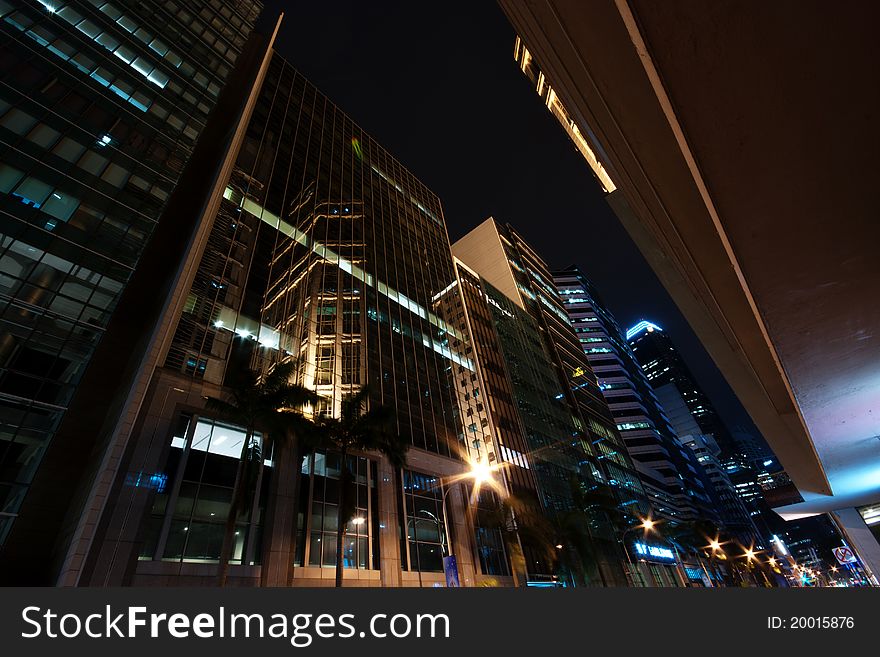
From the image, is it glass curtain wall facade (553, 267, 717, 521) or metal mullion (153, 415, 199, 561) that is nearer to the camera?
metal mullion (153, 415, 199, 561)

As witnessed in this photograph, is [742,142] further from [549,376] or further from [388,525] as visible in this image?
[549,376]

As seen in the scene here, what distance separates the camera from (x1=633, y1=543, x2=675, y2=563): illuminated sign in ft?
219

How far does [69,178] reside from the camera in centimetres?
2692

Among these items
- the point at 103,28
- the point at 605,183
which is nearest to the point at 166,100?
the point at 103,28

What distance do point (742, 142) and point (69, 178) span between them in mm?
37592

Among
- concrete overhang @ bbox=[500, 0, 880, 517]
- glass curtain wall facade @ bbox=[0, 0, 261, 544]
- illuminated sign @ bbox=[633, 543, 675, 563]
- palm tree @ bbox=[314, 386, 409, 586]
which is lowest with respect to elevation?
concrete overhang @ bbox=[500, 0, 880, 517]

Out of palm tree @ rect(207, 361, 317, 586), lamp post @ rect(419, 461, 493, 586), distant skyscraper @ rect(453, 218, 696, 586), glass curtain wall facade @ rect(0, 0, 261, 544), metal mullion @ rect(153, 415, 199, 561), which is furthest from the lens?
distant skyscraper @ rect(453, 218, 696, 586)

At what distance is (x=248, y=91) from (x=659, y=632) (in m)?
60.0

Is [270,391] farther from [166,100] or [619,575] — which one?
[619,575]

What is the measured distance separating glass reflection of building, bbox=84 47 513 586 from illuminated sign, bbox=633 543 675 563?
41547 mm

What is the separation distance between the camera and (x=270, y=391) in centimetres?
2358

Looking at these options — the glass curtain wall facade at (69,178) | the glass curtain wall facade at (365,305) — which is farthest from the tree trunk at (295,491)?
the glass curtain wall facade at (69,178)

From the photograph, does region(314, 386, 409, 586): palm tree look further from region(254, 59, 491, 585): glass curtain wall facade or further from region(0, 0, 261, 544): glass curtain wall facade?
region(0, 0, 261, 544): glass curtain wall facade

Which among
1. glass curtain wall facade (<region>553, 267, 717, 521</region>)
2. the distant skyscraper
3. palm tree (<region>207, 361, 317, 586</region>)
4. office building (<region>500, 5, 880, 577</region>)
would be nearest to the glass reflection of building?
palm tree (<region>207, 361, 317, 586</region>)
